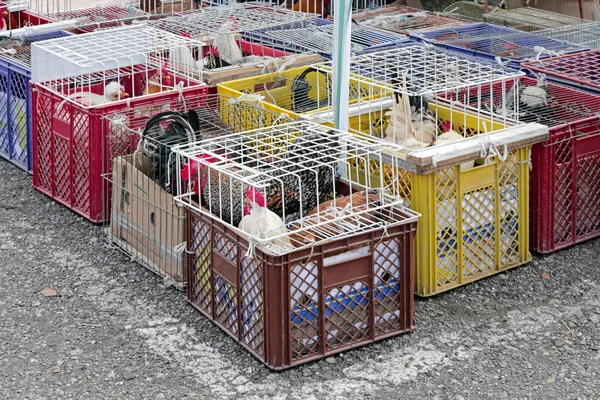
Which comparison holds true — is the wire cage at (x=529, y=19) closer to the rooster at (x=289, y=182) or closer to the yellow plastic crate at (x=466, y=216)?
the yellow plastic crate at (x=466, y=216)

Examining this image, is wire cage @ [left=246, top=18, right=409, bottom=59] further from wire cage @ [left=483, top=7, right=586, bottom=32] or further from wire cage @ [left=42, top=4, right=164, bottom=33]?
wire cage @ [left=483, top=7, right=586, bottom=32]

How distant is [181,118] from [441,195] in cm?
166

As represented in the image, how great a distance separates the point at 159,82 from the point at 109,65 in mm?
377

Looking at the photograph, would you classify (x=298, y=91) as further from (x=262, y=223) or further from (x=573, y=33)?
(x=573, y=33)

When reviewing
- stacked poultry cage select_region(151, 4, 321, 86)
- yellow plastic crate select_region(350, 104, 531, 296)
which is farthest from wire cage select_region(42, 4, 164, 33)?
yellow plastic crate select_region(350, 104, 531, 296)

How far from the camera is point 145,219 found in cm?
659

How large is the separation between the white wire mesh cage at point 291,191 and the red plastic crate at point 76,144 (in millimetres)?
1079

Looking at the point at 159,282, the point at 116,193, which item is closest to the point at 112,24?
the point at 116,193

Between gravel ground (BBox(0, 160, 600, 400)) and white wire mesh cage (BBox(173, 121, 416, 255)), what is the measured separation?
2.16ft

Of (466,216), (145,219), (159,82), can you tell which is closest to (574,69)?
(466,216)

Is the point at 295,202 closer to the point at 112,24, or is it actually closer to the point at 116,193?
the point at 116,193

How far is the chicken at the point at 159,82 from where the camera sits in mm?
7656

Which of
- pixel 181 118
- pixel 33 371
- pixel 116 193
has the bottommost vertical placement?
pixel 33 371

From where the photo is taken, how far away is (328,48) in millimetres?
8508
